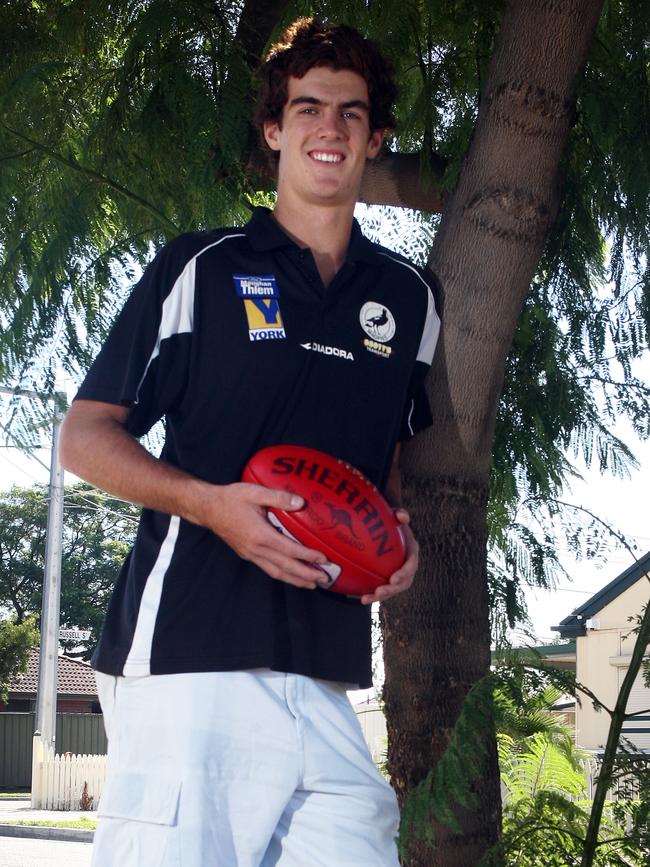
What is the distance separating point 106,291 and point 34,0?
116cm

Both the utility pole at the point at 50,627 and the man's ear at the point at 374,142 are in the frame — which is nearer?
the man's ear at the point at 374,142

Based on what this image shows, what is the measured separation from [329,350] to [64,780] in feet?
88.3

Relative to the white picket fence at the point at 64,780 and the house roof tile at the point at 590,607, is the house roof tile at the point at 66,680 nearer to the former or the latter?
the white picket fence at the point at 64,780

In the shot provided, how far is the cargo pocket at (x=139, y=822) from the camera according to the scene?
227 centimetres

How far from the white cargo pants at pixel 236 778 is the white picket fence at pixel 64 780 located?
26.1 m

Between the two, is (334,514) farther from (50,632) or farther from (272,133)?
(50,632)

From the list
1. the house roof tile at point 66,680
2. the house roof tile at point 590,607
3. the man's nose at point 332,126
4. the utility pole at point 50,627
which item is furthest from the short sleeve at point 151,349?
the house roof tile at point 66,680

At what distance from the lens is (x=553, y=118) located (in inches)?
140

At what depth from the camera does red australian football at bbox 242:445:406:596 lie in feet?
8.03

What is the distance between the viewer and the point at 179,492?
2426 mm

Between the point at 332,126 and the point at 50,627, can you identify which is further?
the point at 50,627

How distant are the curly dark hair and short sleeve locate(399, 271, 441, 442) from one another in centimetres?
48

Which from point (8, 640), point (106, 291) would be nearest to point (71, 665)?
point (8, 640)

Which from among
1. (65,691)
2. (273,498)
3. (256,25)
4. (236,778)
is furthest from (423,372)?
(65,691)
